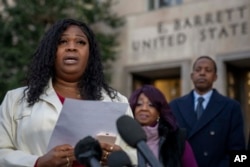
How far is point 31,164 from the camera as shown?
3158 millimetres

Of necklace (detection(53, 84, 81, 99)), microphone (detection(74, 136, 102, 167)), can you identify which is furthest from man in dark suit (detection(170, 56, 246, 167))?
microphone (detection(74, 136, 102, 167))

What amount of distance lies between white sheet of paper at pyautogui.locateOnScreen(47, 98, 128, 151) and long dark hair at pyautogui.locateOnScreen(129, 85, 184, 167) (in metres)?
1.89

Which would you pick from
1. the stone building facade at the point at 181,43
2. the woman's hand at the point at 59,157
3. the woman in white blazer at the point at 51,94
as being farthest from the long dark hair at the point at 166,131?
the stone building facade at the point at 181,43

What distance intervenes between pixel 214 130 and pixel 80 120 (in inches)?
127

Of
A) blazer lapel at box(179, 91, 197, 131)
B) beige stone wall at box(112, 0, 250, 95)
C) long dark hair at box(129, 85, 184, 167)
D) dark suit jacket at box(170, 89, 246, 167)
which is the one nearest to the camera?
long dark hair at box(129, 85, 184, 167)

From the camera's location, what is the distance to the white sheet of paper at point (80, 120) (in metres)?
3.16

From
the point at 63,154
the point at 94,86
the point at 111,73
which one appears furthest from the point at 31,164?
the point at 111,73

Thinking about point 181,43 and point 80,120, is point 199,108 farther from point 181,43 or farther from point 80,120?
point 181,43

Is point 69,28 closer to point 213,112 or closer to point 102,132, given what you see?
point 102,132

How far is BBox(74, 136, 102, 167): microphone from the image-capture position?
8.16 ft

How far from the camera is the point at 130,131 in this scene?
2.45 metres

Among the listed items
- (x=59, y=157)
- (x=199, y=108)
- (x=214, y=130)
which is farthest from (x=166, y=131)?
(x=59, y=157)

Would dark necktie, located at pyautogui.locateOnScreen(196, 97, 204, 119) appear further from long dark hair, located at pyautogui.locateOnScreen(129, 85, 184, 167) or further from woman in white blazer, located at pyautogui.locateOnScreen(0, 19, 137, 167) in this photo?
woman in white blazer, located at pyautogui.locateOnScreen(0, 19, 137, 167)

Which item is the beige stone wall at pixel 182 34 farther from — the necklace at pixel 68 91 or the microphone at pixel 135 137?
the microphone at pixel 135 137
